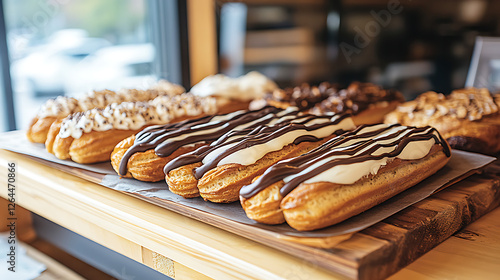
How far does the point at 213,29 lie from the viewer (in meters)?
4.58

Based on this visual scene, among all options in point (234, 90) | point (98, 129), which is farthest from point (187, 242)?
point (234, 90)

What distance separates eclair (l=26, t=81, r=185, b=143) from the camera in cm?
193

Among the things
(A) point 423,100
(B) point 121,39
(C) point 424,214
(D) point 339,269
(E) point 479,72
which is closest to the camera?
(D) point 339,269

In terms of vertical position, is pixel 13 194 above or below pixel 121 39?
below

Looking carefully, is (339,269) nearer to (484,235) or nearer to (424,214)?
(424,214)

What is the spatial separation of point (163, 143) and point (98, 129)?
44 centimetres

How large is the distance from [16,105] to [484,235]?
3.29 meters

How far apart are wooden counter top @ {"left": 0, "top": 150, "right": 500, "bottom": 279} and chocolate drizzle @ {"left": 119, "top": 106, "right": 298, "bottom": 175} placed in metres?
0.18

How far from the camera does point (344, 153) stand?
1154mm

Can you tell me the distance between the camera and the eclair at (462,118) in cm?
169

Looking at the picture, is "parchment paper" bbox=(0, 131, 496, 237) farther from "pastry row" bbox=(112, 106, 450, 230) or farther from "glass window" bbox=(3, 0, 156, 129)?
"glass window" bbox=(3, 0, 156, 129)

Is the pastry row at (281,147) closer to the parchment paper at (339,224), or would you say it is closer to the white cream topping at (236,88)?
the parchment paper at (339,224)

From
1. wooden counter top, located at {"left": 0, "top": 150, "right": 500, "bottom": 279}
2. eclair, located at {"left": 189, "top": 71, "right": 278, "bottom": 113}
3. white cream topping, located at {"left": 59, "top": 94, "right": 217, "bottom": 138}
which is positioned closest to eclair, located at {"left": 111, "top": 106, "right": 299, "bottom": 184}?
wooden counter top, located at {"left": 0, "top": 150, "right": 500, "bottom": 279}

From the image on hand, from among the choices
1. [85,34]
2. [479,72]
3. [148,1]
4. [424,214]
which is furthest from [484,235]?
[148,1]
